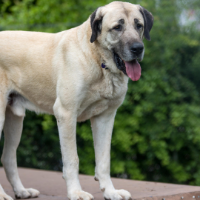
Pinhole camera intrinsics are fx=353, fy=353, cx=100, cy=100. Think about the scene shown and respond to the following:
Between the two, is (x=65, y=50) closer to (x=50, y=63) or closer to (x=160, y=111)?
(x=50, y=63)

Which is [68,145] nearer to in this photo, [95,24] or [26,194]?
[26,194]

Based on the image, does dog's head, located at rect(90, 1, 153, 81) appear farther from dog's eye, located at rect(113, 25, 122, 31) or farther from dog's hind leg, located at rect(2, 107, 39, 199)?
dog's hind leg, located at rect(2, 107, 39, 199)

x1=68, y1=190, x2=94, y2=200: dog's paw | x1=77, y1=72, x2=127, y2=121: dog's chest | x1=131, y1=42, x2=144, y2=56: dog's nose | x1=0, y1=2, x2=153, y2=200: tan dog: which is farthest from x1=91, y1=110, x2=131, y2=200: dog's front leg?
x1=131, y1=42, x2=144, y2=56: dog's nose

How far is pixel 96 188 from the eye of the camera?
399cm

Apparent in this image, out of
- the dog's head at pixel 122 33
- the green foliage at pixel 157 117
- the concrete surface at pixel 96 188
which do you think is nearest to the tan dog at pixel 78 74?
the dog's head at pixel 122 33

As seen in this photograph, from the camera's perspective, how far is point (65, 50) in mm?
3236

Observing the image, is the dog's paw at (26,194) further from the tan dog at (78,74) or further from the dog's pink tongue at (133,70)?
the dog's pink tongue at (133,70)

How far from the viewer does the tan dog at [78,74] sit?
9.89 ft

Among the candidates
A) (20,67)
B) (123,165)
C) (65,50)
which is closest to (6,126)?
(20,67)

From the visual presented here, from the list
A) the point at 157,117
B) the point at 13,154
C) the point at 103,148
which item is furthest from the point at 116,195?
the point at 157,117

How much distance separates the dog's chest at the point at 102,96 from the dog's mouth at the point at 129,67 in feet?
0.45

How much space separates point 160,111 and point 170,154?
0.90 meters

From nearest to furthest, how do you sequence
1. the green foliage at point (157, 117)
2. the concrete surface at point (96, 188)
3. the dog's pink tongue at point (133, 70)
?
the dog's pink tongue at point (133, 70)
the concrete surface at point (96, 188)
the green foliage at point (157, 117)

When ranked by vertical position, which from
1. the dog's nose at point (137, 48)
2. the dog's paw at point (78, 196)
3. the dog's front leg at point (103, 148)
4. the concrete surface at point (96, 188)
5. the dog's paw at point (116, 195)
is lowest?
the concrete surface at point (96, 188)
